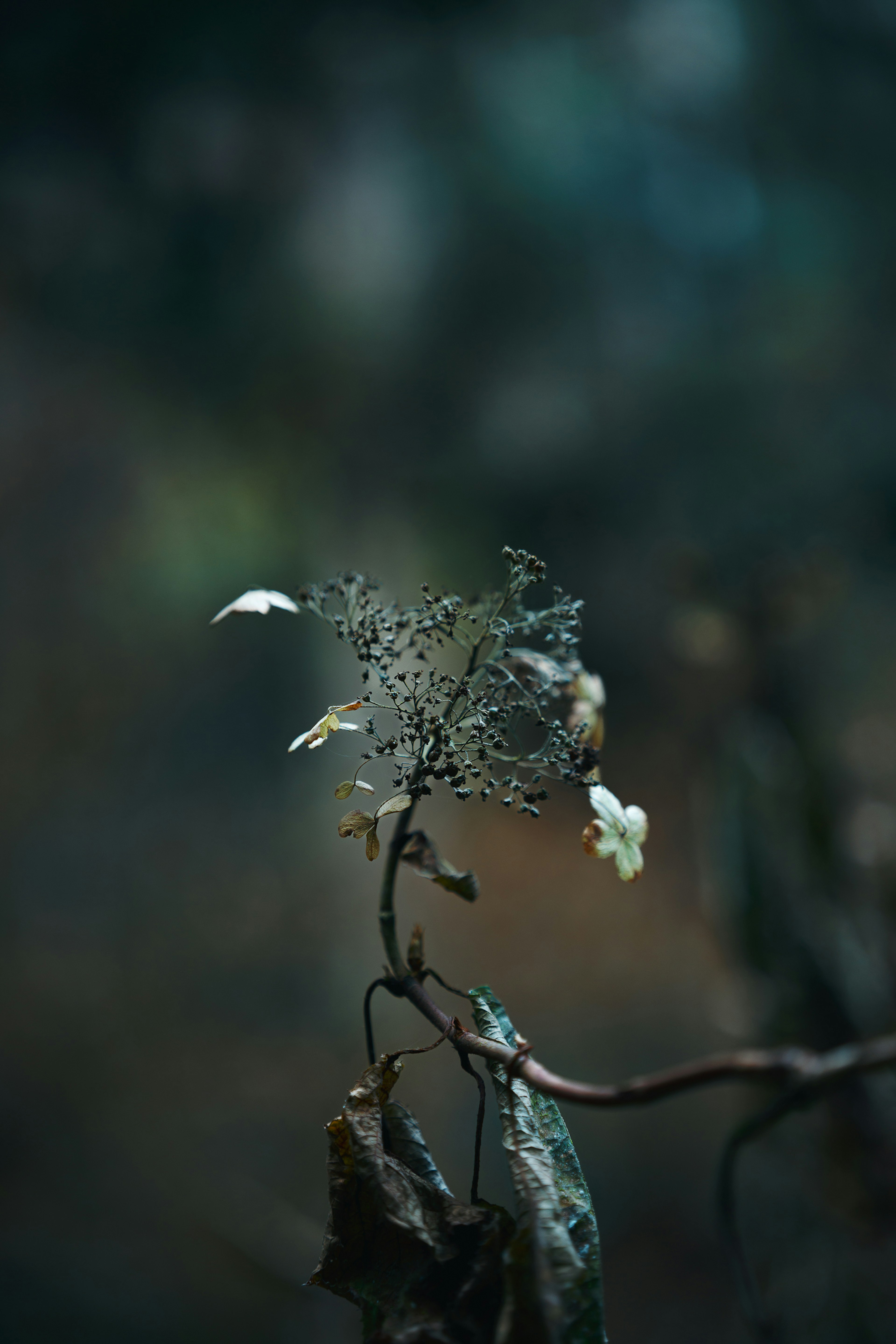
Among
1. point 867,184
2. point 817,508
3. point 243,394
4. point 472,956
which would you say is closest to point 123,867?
point 472,956

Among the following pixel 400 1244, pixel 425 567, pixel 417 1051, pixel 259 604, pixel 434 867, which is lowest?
pixel 400 1244

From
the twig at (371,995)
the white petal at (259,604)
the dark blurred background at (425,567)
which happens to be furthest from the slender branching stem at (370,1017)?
the dark blurred background at (425,567)

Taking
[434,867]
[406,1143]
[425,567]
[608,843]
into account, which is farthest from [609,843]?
[425,567]

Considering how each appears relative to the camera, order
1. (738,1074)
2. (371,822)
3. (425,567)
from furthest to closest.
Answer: (425,567) < (371,822) < (738,1074)

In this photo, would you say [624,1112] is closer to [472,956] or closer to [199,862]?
[472,956]

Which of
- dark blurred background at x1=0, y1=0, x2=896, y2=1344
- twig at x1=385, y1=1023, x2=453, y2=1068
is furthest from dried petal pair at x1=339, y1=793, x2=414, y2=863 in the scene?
dark blurred background at x1=0, y1=0, x2=896, y2=1344

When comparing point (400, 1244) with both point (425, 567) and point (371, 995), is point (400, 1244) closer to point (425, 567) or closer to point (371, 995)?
point (371, 995)

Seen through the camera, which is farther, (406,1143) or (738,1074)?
(406,1143)

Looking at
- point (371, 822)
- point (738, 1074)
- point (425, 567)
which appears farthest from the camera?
point (425, 567)
